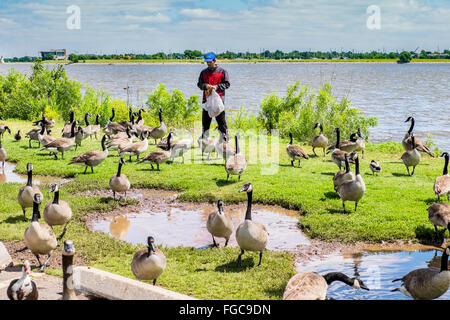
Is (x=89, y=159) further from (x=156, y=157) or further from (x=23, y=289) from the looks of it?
(x=23, y=289)

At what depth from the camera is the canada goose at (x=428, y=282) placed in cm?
749

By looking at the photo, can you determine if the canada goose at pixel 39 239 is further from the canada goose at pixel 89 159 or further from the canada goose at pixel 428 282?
the canada goose at pixel 89 159

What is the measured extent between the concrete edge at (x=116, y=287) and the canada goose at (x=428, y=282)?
12.8ft

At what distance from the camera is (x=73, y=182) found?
1596 centimetres

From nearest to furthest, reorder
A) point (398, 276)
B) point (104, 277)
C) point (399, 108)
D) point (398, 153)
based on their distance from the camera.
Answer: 1. point (104, 277)
2. point (398, 276)
3. point (398, 153)
4. point (399, 108)

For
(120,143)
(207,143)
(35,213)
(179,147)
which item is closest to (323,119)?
(207,143)

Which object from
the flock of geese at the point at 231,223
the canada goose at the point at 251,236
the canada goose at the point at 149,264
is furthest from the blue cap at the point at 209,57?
the canada goose at the point at 149,264

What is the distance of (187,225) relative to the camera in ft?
40.5

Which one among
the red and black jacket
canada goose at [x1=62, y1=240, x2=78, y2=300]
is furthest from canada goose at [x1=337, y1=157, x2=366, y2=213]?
canada goose at [x1=62, y1=240, x2=78, y2=300]

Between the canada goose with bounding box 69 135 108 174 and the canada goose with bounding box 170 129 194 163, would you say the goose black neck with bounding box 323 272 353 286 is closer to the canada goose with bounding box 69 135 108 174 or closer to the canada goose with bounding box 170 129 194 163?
the canada goose with bounding box 69 135 108 174

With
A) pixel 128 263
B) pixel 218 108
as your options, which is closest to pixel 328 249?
pixel 128 263

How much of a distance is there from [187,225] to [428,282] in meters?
6.46
